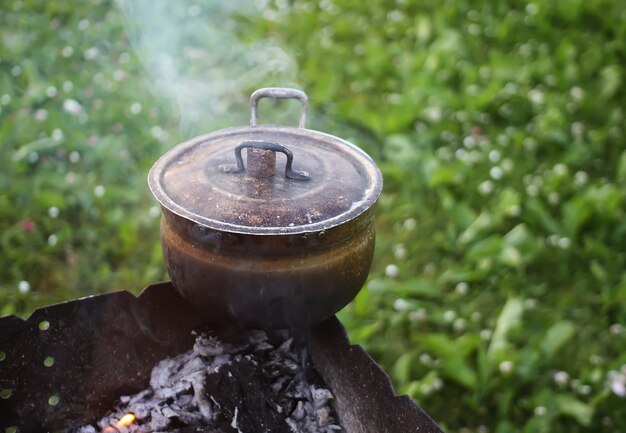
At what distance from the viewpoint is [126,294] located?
7.62ft

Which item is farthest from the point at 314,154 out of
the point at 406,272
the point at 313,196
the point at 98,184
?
the point at 98,184

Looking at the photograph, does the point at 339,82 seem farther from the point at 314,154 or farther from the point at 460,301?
the point at 314,154

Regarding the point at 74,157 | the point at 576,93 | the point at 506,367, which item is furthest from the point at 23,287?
the point at 576,93

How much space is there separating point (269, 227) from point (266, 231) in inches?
1.2

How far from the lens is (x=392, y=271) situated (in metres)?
3.59

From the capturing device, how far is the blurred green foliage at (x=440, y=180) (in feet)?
10.4

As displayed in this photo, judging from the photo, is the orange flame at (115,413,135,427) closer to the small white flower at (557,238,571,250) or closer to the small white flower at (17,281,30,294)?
the small white flower at (17,281,30,294)

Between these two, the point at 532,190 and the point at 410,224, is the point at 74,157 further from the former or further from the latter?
the point at 532,190

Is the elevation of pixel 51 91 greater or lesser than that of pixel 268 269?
lesser

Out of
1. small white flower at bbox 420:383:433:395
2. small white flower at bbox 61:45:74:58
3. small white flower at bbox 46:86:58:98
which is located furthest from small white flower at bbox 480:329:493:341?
small white flower at bbox 61:45:74:58

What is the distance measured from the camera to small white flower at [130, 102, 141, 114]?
4578 millimetres

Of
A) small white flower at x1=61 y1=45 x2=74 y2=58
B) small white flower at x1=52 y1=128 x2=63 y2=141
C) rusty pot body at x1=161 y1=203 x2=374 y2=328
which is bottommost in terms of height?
small white flower at x1=52 y1=128 x2=63 y2=141

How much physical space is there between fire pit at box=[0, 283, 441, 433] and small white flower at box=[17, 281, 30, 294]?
1.16 m

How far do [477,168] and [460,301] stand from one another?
113cm
